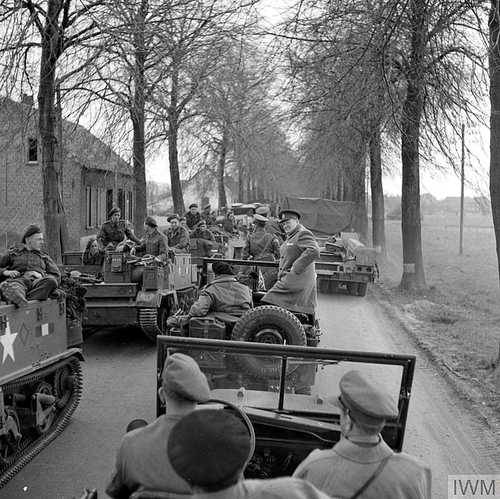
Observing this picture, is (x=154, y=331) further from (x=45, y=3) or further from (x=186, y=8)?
(x=45, y=3)

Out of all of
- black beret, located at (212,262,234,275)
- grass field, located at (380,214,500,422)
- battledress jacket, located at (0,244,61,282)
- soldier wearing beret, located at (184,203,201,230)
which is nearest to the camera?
black beret, located at (212,262,234,275)

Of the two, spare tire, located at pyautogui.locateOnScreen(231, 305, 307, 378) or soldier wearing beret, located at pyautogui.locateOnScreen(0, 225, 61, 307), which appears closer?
spare tire, located at pyautogui.locateOnScreen(231, 305, 307, 378)

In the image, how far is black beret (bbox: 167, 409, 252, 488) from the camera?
2158 mm

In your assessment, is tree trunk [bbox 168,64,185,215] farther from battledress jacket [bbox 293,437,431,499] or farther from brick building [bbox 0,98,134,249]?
battledress jacket [bbox 293,437,431,499]

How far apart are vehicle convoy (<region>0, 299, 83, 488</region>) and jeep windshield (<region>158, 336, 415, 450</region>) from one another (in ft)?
5.48

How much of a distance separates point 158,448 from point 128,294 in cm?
754

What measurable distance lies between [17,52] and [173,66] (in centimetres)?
267

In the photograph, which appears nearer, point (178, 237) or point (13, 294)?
point (13, 294)

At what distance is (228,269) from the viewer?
7.45 meters

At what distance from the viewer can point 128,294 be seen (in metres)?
10.4

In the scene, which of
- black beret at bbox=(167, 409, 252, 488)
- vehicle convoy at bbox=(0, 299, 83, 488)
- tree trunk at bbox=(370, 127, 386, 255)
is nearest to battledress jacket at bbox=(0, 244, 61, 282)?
vehicle convoy at bbox=(0, 299, 83, 488)

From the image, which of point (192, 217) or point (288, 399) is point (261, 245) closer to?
point (192, 217)

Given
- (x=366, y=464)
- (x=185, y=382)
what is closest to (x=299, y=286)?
(x=185, y=382)

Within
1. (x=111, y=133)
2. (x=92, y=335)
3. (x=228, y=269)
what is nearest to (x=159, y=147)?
(x=111, y=133)
